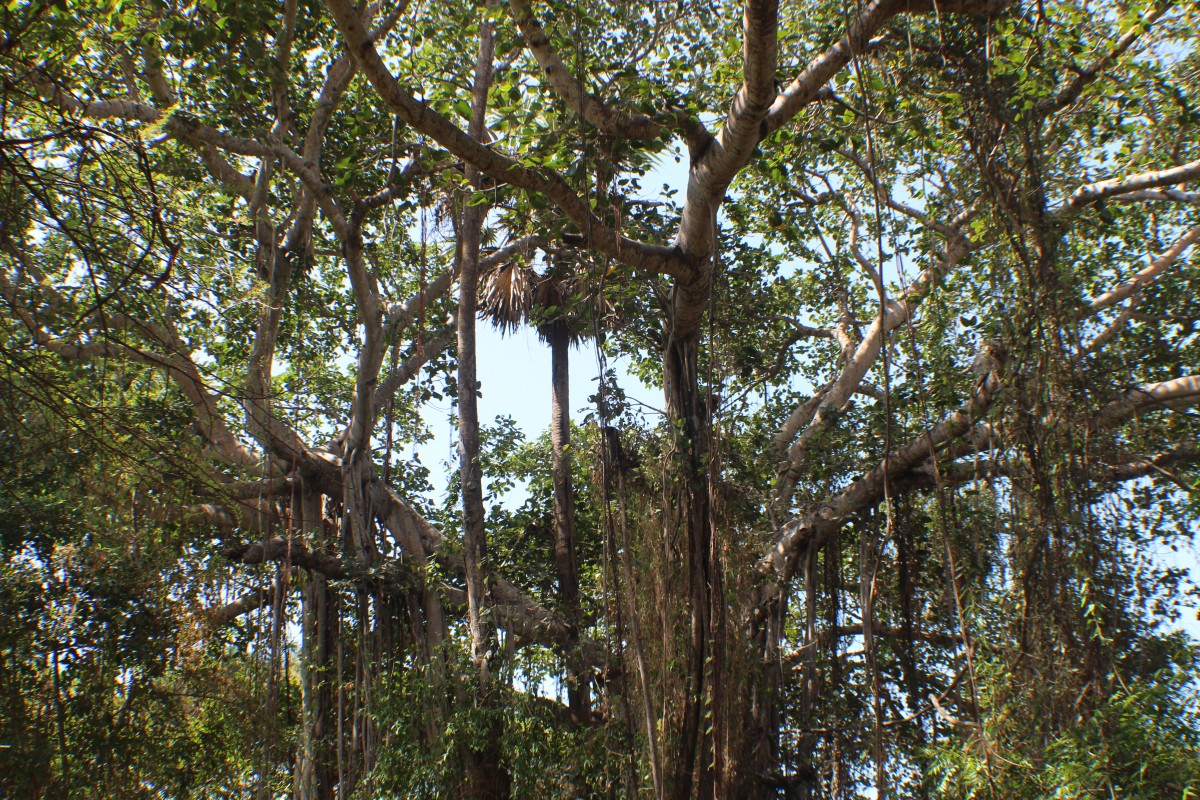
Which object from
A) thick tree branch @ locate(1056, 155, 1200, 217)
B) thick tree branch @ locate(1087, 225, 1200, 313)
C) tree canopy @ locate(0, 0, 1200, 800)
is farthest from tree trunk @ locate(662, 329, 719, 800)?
thick tree branch @ locate(1087, 225, 1200, 313)

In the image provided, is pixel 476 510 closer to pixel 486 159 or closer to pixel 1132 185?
pixel 486 159

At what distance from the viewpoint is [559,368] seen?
8312 millimetres

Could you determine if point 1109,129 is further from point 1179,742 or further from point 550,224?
point 1179,742

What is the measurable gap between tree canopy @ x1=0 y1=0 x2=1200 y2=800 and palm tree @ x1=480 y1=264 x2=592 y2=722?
51 mm

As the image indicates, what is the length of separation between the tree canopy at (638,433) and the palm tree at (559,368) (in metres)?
0.05

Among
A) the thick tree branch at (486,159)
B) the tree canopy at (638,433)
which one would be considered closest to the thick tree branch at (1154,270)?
the tree canopy at (638,433)

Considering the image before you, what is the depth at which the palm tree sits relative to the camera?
21.3 feet

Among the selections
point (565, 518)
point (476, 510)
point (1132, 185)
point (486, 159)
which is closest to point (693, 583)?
point (476, 510)

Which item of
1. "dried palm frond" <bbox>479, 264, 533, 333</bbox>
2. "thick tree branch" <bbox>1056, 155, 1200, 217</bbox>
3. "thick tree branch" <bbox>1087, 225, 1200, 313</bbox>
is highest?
"dried palm frond" <bbox>479, 264, 533, 333</bbox>

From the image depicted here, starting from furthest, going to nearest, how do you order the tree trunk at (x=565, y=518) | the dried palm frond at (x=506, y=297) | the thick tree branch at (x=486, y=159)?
the dried palm frond at (x=506, y=297) < the tree trunk at (x=565, y=518) < the thick tree branch at (x=486, y=159)

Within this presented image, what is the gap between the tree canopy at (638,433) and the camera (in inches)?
145

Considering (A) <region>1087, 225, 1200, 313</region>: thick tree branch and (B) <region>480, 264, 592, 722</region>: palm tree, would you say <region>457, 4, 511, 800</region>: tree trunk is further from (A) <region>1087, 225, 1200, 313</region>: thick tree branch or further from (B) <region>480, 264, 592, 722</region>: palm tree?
(A) <region>1087, 225, 1200, 313</region>: thick tree branch

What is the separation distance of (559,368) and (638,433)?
3.26 metres

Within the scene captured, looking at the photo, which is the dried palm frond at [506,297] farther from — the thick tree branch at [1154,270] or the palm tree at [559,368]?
the thick tree branch at [1154,270]
